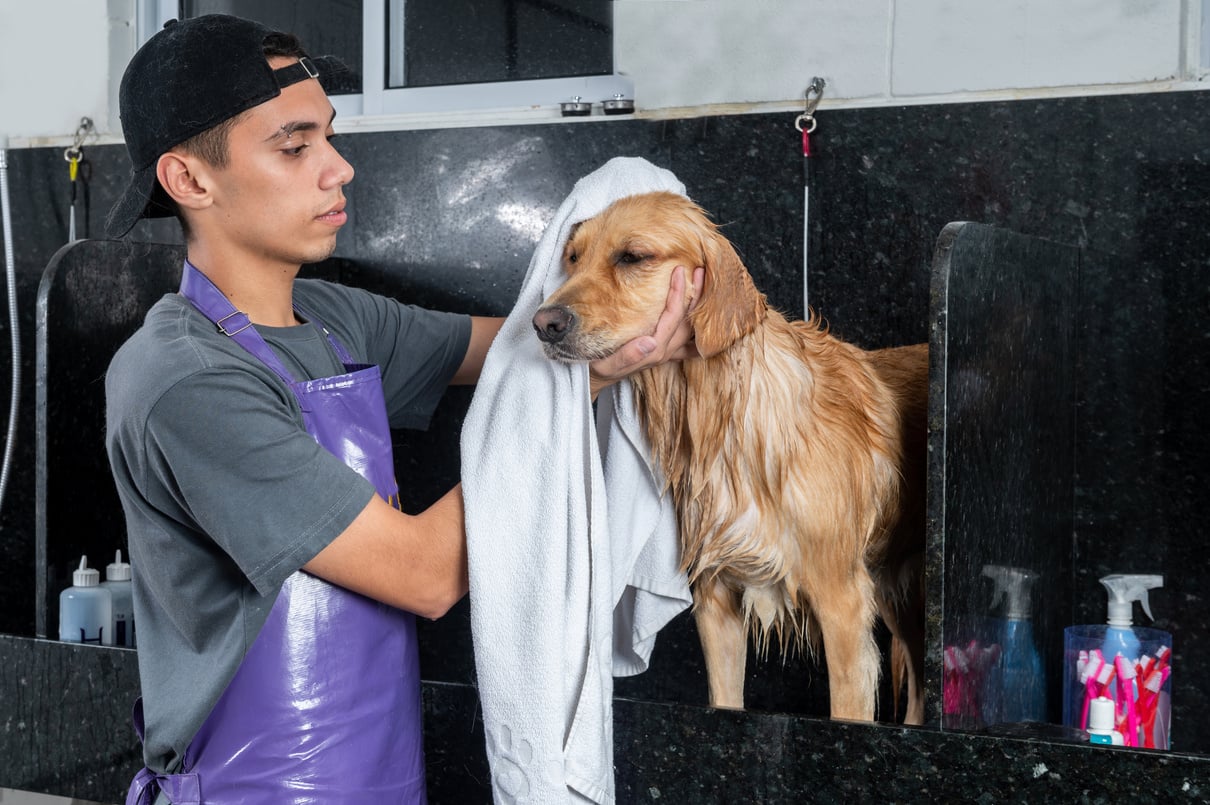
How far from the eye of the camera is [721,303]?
5.46ft

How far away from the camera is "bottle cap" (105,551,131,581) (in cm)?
246

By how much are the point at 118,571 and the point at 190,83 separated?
1.35 metres

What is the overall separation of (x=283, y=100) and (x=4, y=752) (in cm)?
137

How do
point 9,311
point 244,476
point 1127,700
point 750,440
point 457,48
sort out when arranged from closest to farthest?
1. point 244,476
2. point 750,440
3. point 1127,700
4. point 457,48
5. point 9,311

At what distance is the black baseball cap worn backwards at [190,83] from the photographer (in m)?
1.48

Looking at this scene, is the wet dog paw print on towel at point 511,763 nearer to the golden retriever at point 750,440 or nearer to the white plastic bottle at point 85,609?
the golden retriever at point 750,440

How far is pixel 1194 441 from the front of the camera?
213cm

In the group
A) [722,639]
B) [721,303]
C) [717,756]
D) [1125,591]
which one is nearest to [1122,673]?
[1125,591]

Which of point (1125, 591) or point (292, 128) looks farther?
point (1125, 591)

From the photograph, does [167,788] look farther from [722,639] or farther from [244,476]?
[722,639]

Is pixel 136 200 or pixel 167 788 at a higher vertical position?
pixel 136 200

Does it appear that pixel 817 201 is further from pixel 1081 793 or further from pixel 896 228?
pixel 1081 793

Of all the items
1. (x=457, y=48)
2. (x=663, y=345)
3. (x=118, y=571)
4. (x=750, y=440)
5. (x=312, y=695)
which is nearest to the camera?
(x=312, y=695)

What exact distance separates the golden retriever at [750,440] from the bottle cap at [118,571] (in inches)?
51.0
